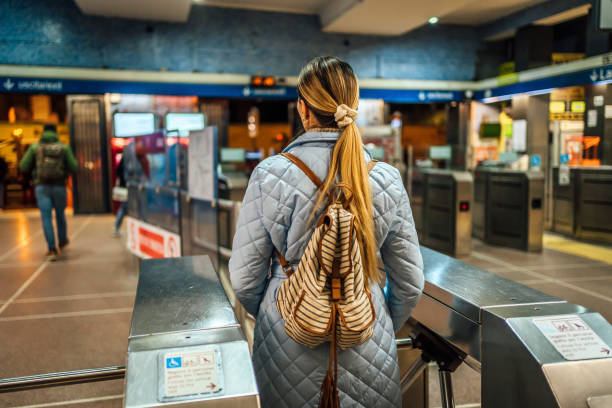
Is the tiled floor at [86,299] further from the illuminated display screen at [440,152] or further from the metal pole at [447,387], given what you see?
the illuminated display screen at [440,152]

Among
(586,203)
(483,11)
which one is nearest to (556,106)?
(483,11)

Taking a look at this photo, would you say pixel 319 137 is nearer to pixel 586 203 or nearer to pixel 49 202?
pixel 49 202

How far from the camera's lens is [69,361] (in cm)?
333

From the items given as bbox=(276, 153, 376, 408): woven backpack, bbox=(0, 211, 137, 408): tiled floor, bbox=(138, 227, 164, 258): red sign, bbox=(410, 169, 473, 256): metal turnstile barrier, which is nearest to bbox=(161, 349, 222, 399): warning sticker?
bbox=(276, 153, 376, 408): woven backpack

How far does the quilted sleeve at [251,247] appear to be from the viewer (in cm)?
142

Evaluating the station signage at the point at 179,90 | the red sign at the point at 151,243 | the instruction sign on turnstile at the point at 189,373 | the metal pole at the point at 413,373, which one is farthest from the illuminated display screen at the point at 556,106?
the instruction sign on turnstile at the point at 189,373

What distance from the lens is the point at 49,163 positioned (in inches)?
245

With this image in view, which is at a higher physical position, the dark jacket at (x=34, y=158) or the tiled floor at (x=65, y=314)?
the dark jacket at (x=34, y=158)

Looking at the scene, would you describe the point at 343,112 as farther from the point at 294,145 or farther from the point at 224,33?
the point at 224,33

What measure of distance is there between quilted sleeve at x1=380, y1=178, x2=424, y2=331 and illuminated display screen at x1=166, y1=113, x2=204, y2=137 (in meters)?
8.25

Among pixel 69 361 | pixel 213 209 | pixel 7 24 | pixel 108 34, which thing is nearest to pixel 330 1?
pixel 108 34

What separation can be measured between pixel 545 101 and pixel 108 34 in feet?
32.0

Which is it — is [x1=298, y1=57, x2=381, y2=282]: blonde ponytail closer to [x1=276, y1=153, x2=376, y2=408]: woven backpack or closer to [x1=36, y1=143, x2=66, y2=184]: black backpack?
[x1=276, y1=153, x2=376, y2=408]: woven backpack

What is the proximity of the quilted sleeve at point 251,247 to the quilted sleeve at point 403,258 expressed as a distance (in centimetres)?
35
